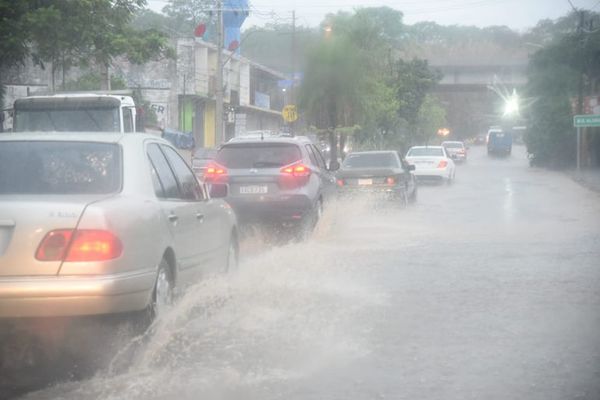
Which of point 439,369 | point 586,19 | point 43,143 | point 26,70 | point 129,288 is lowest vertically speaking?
point 439,369

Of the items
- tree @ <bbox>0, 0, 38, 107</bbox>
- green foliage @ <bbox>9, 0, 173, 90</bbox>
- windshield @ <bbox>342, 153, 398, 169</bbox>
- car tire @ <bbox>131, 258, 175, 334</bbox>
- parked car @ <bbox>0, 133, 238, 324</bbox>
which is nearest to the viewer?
parked car @ <bbox>0, 133, 238, 324</bbox>

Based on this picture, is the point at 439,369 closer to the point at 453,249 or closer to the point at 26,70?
the point at 453,249

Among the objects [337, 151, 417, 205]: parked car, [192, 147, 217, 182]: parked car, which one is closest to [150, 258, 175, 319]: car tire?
[337, 151, 417, 205]: parked car

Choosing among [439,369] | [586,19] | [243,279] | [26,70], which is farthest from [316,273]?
[586,19]

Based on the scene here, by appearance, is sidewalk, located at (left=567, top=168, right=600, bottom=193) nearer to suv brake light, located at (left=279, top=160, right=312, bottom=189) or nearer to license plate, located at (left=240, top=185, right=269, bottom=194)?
suv brake light, located at (left=279, top=160, right=312, bottom=189)

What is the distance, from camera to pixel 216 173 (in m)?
13.8

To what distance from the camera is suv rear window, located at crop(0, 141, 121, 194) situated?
20.8 feet

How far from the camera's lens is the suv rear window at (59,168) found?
6.35 metres

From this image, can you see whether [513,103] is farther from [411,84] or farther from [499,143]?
[411,84]

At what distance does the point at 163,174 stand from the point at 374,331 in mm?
2179

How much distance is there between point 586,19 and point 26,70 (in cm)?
3072

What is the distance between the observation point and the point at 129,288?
601 cm

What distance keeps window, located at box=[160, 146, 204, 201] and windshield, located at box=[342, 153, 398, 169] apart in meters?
13.4

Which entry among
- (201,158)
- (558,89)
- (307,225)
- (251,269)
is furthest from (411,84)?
(251,269)
